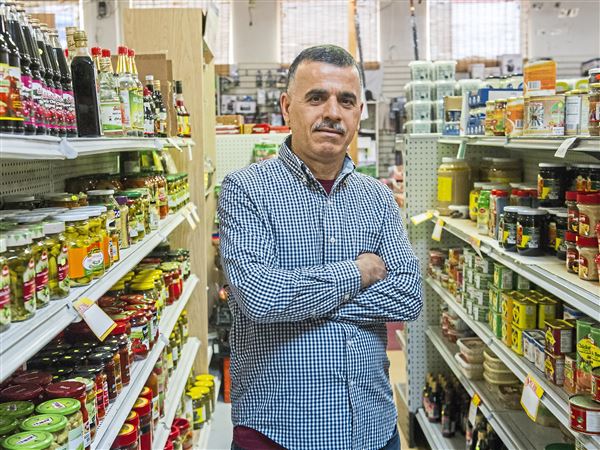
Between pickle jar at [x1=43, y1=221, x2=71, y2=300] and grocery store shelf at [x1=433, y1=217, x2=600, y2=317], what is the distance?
1428mm

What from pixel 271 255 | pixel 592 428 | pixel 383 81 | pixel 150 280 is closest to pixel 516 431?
pixel 592 428

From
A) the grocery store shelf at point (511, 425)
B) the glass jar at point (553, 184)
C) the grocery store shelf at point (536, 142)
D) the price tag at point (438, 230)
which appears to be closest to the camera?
the grocery store shelf at point (536, 142)

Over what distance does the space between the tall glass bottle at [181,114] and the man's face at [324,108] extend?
2229 millimetres

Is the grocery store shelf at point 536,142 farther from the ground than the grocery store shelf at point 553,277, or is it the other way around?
the grocery store shelf at point 536,142

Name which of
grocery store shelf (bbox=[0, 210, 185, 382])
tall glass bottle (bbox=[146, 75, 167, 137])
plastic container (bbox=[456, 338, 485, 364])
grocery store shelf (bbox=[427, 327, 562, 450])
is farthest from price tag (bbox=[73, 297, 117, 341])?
plastic container (bbox=[456, 338, 485, 364])

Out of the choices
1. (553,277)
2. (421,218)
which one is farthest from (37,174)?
(421,218)

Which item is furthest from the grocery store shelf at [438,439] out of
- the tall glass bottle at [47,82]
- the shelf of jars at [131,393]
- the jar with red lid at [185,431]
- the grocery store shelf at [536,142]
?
the tall glass bottle at [47,82]

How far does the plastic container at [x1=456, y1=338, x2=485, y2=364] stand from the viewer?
367cm

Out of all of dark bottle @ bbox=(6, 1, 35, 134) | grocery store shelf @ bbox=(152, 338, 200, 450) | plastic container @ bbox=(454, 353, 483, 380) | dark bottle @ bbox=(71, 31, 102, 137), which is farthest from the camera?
plastic container @ bbox=(454, 353, 483, 380)

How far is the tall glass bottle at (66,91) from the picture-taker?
6.31ft

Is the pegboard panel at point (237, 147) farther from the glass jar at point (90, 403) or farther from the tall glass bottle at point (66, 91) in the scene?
the glass jar at point (90, 403)

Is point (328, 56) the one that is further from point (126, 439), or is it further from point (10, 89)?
point (126, 439)

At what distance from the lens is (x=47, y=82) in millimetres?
1823

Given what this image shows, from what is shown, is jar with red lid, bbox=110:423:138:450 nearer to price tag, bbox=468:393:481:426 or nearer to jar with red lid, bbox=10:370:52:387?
jar with red lid, bbox=10:370:52:387
